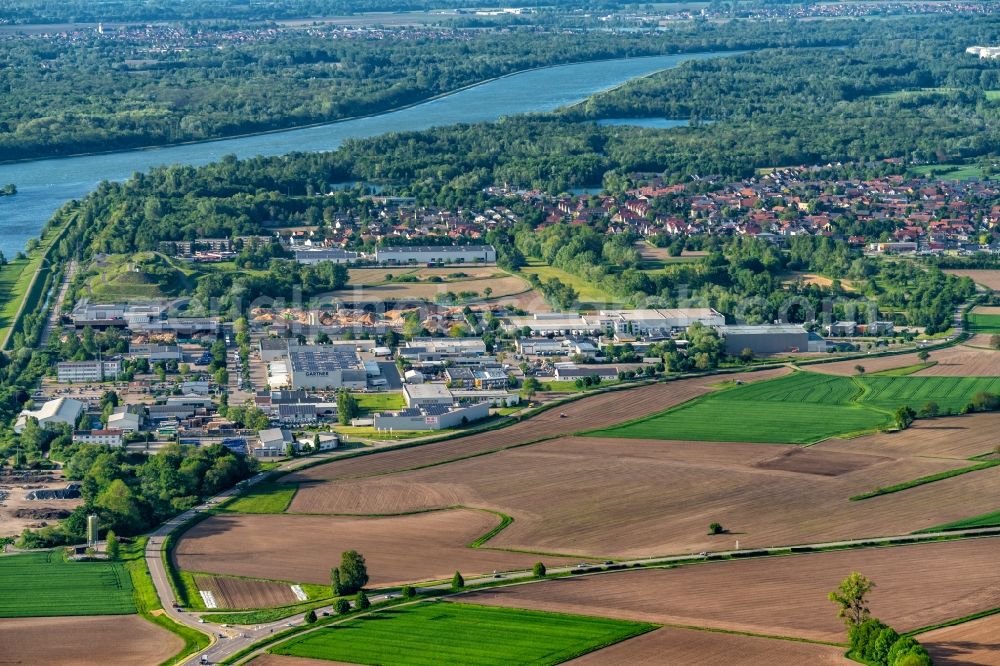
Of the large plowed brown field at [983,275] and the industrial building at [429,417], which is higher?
the industrial building at [429,417]

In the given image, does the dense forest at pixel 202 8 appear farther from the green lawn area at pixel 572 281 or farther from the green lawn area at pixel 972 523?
the green lawn area at pixel 972 523

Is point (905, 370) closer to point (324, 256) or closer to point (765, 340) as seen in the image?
point (765, 340)

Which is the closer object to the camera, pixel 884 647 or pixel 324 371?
pixel 884 647

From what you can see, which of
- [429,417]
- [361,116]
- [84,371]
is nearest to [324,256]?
[84,371]

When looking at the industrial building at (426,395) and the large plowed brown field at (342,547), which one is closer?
the large plowed brown field at (342,547)

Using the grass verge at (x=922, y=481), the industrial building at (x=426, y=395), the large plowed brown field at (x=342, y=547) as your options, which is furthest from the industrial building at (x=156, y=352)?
the grass verge at (x=922, y=481)

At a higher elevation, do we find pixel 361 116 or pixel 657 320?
pixel 361 116
